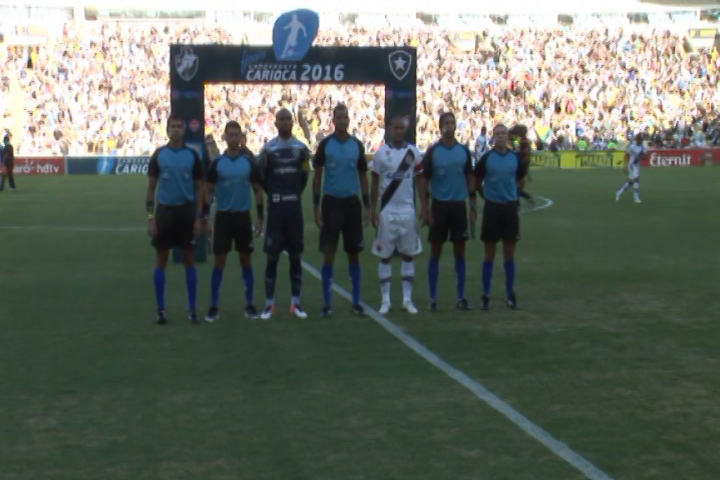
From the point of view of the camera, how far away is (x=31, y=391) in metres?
8.66

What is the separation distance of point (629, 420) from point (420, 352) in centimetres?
263

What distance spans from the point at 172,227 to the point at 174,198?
0.93 ft

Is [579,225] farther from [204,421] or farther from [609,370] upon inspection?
[204,421]

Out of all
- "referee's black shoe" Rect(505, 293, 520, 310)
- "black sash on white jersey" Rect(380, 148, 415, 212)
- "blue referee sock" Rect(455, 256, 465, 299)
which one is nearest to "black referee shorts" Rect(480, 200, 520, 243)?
"blue referee sock" Rect(455, 256, 465, 299)

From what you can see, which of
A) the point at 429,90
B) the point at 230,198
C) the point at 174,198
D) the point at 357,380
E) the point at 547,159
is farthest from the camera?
the point at 429,90

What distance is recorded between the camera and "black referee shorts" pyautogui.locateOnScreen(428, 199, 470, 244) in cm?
1220

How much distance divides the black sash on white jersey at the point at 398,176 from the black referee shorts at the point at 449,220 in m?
0.50

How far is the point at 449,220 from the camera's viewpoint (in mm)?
12195

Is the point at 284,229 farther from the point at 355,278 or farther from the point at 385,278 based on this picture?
the point at 385,278

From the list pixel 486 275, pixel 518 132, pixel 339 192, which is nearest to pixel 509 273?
pixel 486 275

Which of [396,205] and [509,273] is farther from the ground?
[396,205]

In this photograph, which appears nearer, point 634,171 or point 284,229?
Answer: point 284,229

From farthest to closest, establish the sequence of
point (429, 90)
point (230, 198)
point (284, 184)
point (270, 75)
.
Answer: point (429, 90) < point (270, 75) < point (230, 198) < point (284, 184)

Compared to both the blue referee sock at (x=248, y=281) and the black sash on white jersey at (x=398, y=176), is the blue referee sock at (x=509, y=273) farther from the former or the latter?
the blue referee sock at (x=248, y=281)
